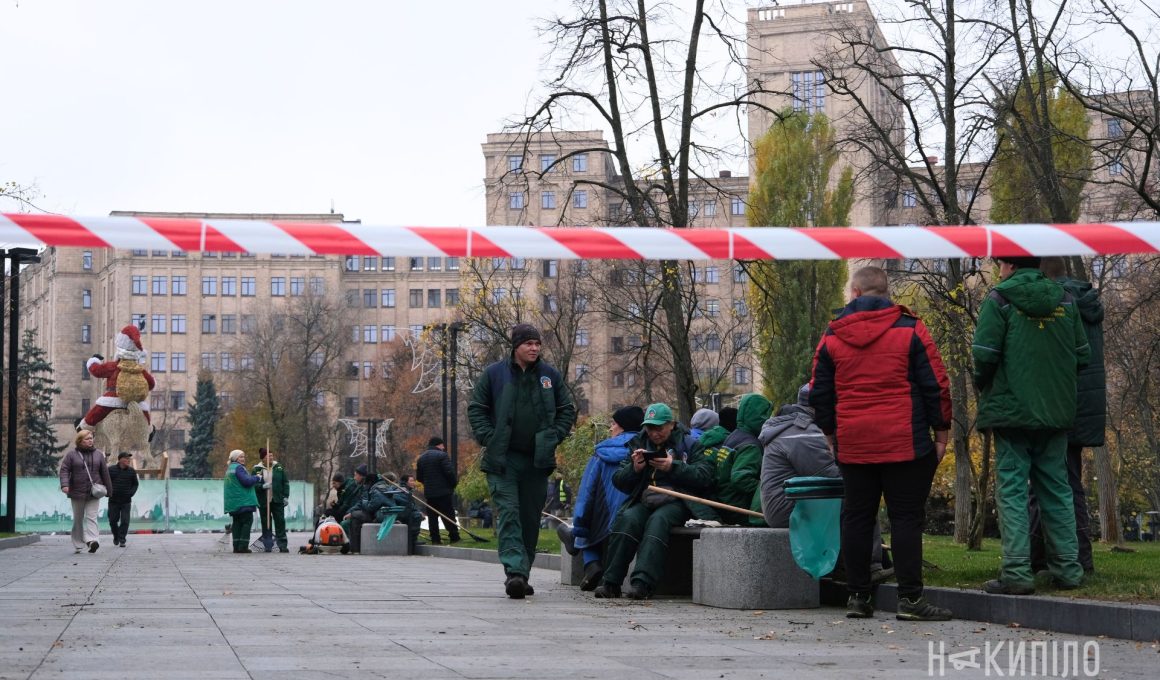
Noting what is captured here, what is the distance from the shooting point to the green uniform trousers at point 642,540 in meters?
10.6

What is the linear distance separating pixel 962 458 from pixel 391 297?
115 meters

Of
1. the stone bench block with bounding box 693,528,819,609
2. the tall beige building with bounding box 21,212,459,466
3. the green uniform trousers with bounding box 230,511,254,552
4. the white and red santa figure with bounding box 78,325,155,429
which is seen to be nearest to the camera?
the stone bench block with bounding box 693,528,819,609

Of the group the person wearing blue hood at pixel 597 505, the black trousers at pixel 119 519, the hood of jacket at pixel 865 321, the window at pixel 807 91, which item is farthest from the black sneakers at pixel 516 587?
the black trousers at pixel 119 519

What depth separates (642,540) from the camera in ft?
35.2

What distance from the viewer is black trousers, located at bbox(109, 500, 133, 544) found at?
90.5 feet

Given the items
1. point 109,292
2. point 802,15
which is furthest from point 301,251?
point 109,292

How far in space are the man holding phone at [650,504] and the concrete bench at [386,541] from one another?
13.4 metres

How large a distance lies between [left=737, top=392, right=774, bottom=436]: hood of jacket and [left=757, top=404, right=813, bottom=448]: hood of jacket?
49cm

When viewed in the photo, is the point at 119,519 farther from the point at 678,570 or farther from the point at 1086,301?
the point at 1086,301

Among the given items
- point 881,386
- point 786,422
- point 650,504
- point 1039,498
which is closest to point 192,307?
point 650,504

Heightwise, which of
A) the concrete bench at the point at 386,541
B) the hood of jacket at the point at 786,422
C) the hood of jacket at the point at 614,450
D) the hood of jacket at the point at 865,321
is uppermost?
the hood of jacket at the point at 865,321

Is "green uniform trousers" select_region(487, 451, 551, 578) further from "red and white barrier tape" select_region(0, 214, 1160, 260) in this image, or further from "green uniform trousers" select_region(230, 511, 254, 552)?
"green uniform trousers" select_region(230, 511, 254, 552)

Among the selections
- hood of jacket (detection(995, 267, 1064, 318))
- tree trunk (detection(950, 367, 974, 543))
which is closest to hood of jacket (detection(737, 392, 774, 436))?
hood of jacket (detection(995, 267, 1064, 318))

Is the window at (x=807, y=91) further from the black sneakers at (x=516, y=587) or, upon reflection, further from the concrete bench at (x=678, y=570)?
the black sneakers at (x=516, y=587)
